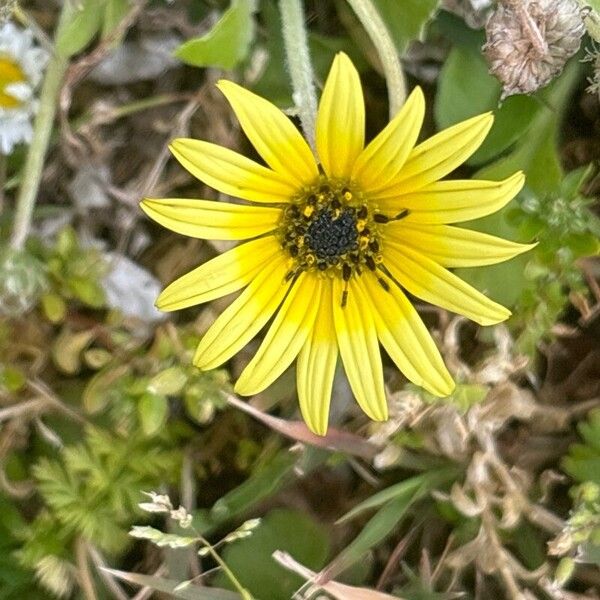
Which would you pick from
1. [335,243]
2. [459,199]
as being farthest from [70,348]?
[459,199]

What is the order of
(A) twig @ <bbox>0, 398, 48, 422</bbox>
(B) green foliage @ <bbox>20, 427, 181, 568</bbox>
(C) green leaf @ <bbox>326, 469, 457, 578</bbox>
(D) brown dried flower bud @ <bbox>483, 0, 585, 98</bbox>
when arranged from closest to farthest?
(D) brown dried flower bud @ <bbox>483, 0, 585, 98</bbox>
(C) green leaf @ <bbox>326, 469, 457, 578</bbox>
(B) green foliage @ <bbox>20, 427, 181, 568</bbox>
(A) twig @ <bbox>0, 398, 48, 422</bbox>

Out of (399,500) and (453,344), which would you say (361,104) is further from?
(399,500)

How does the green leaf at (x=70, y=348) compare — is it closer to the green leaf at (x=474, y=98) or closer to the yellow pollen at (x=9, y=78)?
the yellow pollen at (x=9, y=78)

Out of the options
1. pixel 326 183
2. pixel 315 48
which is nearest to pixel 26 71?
pixel 315 48

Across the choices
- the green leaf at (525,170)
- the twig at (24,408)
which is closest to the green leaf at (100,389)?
the twig at (24,408)

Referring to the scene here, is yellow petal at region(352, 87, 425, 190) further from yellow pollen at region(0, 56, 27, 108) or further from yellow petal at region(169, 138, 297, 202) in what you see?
yellow pollen at region(0, 56, 27, 108)

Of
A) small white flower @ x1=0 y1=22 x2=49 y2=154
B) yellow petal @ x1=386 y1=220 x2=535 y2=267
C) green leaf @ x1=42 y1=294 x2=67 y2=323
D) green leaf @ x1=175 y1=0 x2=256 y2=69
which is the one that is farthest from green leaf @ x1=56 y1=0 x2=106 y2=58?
yellow petal @ x1=386 y1=220 x2=535 y2=267

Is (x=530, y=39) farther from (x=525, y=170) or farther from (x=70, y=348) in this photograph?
(x=70, y=348)
